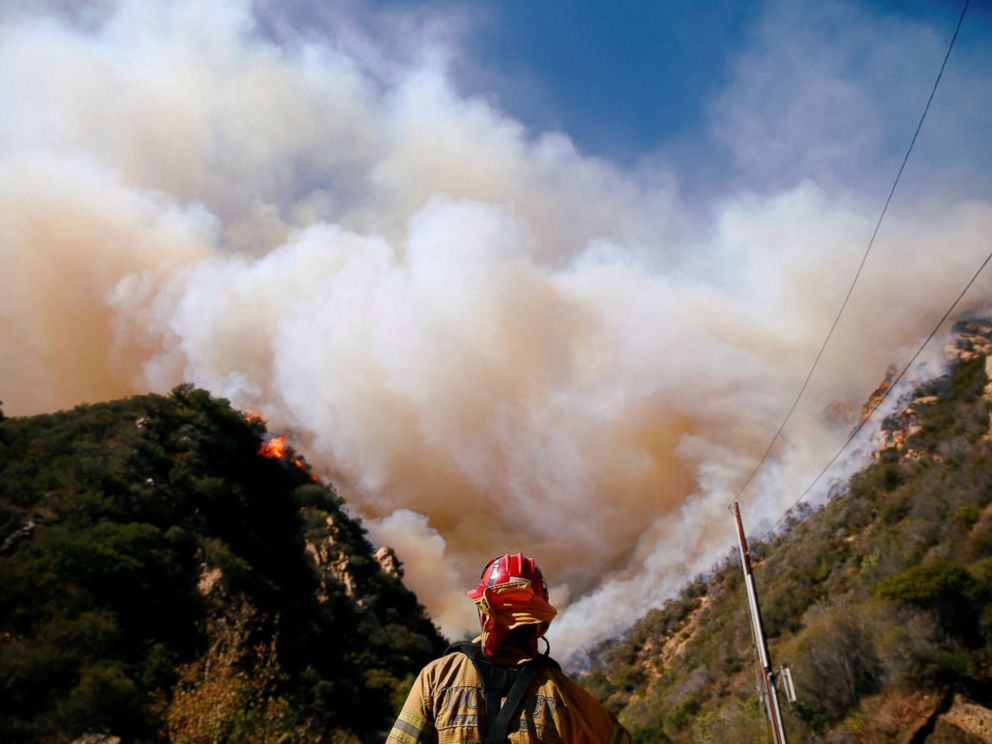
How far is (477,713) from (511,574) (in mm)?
712

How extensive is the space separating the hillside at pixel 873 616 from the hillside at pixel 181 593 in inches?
735

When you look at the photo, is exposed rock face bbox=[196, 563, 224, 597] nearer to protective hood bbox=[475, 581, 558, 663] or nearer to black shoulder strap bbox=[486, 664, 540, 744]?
protective hood bbox=[475, 581, 558, 663]

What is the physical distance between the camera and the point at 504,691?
10.0 feet

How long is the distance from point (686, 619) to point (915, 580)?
49.3m

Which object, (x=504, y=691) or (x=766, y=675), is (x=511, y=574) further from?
(x=766, y=675)

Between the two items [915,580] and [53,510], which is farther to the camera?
[53,510]

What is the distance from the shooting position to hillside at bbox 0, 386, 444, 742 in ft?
65.0

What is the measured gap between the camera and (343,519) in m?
61.1

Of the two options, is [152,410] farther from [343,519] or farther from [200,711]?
[200,711]

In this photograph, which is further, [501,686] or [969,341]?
[969,341]

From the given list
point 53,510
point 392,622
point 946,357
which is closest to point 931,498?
point 946,357

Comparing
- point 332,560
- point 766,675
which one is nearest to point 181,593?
point 332,560

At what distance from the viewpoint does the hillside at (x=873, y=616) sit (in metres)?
21.3

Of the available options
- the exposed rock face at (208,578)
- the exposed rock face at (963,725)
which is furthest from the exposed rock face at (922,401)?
the exposed rock face at (208,578)
